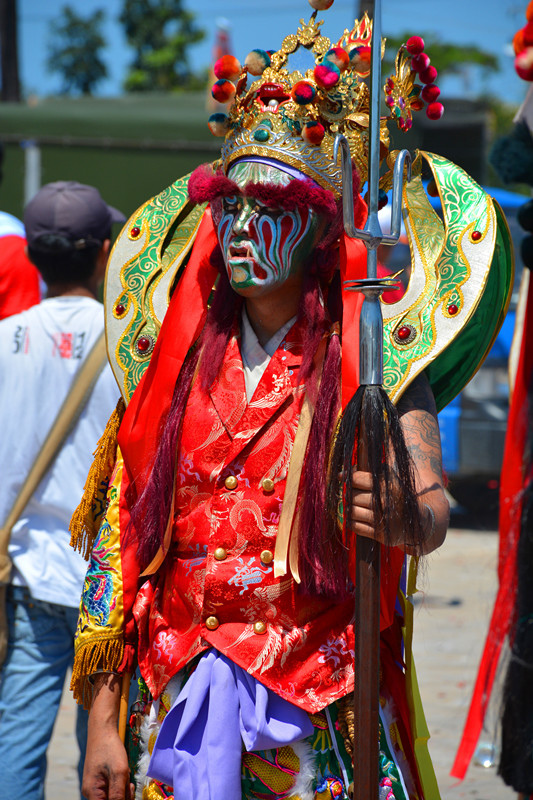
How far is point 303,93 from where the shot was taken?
79.4 inches

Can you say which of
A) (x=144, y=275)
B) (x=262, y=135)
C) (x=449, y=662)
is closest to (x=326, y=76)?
(x=262, y=135)

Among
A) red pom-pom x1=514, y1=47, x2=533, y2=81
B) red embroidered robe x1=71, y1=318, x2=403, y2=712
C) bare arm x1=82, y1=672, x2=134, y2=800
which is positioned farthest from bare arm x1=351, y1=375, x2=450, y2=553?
red pom-pom x1=514, y1=47, x2=533, y2=81

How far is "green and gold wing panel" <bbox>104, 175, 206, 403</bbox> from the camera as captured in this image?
2.26 meters

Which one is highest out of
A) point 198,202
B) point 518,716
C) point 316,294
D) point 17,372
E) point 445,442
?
point 198,202

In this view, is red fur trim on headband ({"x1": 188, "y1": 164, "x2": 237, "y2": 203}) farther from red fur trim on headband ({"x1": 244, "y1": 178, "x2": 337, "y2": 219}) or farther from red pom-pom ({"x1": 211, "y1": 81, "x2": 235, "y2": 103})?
red pom-pom ({"x1": 211, "y1": 81, "x2": 235, "y2": 103})

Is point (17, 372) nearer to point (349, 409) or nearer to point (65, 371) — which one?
point (65, 371)

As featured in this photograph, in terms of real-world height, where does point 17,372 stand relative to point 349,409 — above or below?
below

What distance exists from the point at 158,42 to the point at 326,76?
3123 centimetres

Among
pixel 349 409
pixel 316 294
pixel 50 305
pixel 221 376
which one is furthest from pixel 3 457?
pixel 349 409

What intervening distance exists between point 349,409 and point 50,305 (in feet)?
4.91

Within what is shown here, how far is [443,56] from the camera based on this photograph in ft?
116

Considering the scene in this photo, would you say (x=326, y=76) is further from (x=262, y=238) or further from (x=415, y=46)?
(x=262, y=238)

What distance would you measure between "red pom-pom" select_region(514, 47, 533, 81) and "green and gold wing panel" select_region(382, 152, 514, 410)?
24.9 inches

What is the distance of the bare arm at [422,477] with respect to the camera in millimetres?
1768
